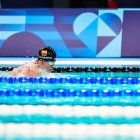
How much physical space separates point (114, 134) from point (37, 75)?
2.16 meters

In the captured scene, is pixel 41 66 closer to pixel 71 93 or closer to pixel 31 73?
pixel 31 73

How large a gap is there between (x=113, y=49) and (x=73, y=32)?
869mm

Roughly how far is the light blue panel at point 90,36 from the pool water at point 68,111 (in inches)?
103

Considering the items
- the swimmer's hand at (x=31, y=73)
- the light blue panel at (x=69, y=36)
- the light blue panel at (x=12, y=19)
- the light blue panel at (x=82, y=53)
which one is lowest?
the swimmer's hand at (x=31, y=73)

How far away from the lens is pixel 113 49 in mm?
7539

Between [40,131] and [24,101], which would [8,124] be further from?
[24,101]

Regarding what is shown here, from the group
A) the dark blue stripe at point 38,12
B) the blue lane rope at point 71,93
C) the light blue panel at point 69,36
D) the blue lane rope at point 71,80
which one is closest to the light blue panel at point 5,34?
the dark blue stripe at point 38,12

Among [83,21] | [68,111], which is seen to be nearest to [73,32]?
[83,21]

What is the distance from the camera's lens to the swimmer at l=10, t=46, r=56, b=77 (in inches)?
194

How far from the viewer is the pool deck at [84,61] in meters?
6.63

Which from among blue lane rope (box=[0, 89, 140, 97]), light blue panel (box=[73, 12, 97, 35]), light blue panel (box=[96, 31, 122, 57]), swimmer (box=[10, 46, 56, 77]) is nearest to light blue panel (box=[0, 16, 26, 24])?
light blue panel (box=[73, 12, 97, 35])

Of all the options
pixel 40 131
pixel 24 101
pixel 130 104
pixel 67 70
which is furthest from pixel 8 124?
pixel 67 70

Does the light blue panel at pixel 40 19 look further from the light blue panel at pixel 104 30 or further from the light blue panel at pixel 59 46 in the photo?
the light blue panel at pixel 104 30

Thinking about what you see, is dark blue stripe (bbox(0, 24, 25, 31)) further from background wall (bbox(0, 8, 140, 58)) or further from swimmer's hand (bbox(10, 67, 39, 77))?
swimmer's hand (bbox(10, 67, 39, 77))
